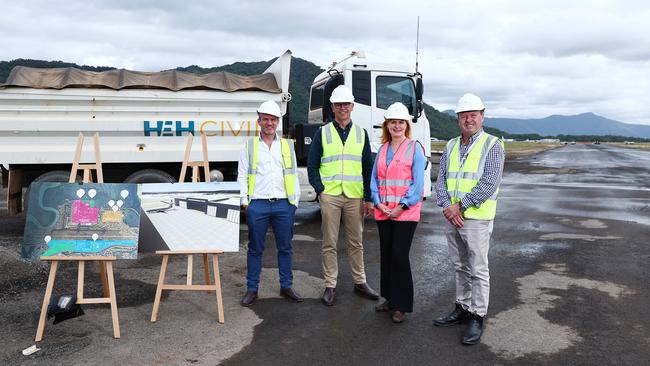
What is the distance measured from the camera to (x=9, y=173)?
787 centimetres

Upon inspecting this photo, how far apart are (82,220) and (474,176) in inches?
131

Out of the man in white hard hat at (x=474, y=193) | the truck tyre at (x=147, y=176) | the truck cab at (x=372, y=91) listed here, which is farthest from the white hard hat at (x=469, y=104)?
the truck tyre at (x=147, y=176)

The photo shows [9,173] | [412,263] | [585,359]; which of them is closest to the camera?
[585,359]

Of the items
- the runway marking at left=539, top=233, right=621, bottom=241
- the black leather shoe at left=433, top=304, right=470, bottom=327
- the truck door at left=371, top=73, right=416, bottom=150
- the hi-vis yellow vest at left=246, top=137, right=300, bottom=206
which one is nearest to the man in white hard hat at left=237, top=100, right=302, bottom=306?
the hi-vis yellow vest at left=246, top=137, right=300, bottom=206

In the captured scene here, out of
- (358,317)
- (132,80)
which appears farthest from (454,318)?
(132,80)

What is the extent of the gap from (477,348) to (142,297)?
3.22m

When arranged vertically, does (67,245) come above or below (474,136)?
below

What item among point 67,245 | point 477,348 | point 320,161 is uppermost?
point 320,161

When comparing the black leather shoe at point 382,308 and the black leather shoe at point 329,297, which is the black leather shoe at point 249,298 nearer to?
the black leather shoe at point 329,297

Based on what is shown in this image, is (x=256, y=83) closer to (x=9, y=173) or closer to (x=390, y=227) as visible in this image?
(x=9, y=173)

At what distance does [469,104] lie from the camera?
4.12m

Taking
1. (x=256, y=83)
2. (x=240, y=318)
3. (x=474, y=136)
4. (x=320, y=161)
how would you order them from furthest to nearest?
(x=256, y=83) → (x=320, y=161) → (x=240, y=318) → (x=474, y=136)

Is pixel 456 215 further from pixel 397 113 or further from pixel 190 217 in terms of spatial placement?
pixel 190 217

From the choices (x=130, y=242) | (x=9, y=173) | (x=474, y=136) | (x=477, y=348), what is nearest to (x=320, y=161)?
(x=474, y=136)
